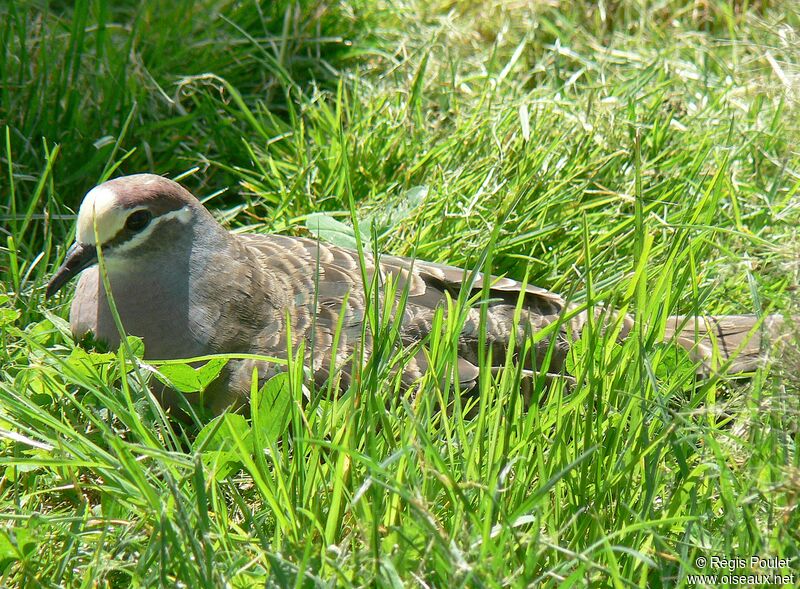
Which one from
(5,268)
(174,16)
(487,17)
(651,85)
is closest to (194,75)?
(174,16)

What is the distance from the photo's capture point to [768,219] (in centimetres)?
387

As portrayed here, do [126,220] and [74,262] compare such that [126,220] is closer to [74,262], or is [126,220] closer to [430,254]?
[74,262]

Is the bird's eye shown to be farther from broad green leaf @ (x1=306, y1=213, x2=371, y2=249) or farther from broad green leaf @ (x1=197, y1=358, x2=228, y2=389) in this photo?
broad green leaf @ (x1=306, y1=213, x2=371, y2=249)

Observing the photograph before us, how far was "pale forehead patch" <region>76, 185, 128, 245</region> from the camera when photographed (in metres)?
3.07

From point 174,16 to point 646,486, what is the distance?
10.8ft

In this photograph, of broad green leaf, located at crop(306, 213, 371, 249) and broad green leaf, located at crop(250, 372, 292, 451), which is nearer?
broad green leaf, located at crop(250, 372, 292, 451)

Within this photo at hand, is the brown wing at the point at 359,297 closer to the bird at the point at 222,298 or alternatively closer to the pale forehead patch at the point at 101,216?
the bird at the point at 222,298

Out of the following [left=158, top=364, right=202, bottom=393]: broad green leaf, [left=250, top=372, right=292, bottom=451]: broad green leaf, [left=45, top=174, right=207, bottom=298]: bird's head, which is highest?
[left=45, top=174, right=207, bottom=298]: bird's head

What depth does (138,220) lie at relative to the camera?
10.4 feet

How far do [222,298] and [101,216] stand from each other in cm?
49

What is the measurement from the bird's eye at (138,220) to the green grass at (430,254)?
44 cm

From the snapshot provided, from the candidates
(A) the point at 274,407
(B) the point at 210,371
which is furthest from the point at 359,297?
(A) the point at 274,407

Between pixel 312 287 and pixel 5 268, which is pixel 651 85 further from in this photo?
pixel 5 268

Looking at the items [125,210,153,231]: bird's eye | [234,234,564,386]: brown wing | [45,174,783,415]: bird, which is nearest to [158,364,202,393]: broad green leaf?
[45,174,783,415]: bird
